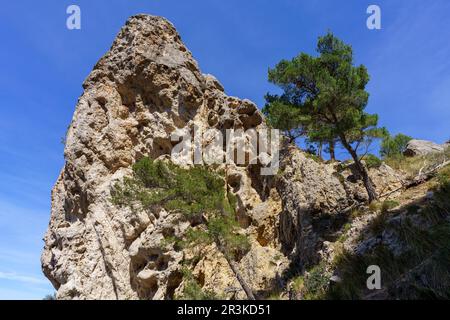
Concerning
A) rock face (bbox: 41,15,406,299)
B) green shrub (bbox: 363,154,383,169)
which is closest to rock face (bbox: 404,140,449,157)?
green shrub (bbox: 363,154,383,169)

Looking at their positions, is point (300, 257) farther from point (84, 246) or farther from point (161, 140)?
point (84, 246)

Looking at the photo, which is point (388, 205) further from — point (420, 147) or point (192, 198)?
point (420, 147)

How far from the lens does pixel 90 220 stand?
2456cm

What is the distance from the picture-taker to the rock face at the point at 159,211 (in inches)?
759

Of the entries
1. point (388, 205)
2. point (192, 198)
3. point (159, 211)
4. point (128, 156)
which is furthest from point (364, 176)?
point (128, 156)

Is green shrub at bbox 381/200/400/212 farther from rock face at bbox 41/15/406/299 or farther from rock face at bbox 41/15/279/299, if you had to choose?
rock face at bbox 41/15/279/299

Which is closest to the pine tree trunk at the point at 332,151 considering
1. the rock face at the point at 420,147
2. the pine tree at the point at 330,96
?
the pine tree at the point at 330,96

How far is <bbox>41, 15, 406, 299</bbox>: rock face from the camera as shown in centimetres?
1928

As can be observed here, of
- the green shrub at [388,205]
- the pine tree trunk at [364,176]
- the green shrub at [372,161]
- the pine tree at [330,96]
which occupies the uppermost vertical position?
the pine tree at [330,96]

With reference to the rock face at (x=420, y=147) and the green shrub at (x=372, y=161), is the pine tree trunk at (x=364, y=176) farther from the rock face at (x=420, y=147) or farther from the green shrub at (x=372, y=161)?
the rock face at (x=420, y=147)

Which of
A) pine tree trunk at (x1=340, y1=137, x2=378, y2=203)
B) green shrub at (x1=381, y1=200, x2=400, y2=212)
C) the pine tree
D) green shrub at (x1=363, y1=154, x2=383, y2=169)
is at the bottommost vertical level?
green shrub at (x1=381, y1=200, x2=400, y2=212)

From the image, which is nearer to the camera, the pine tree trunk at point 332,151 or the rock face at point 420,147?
the pine tree trunk at point 332,151

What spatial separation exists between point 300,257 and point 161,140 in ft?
44.2

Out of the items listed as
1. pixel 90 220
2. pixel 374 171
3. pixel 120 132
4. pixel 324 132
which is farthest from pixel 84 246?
pixel 374 171
